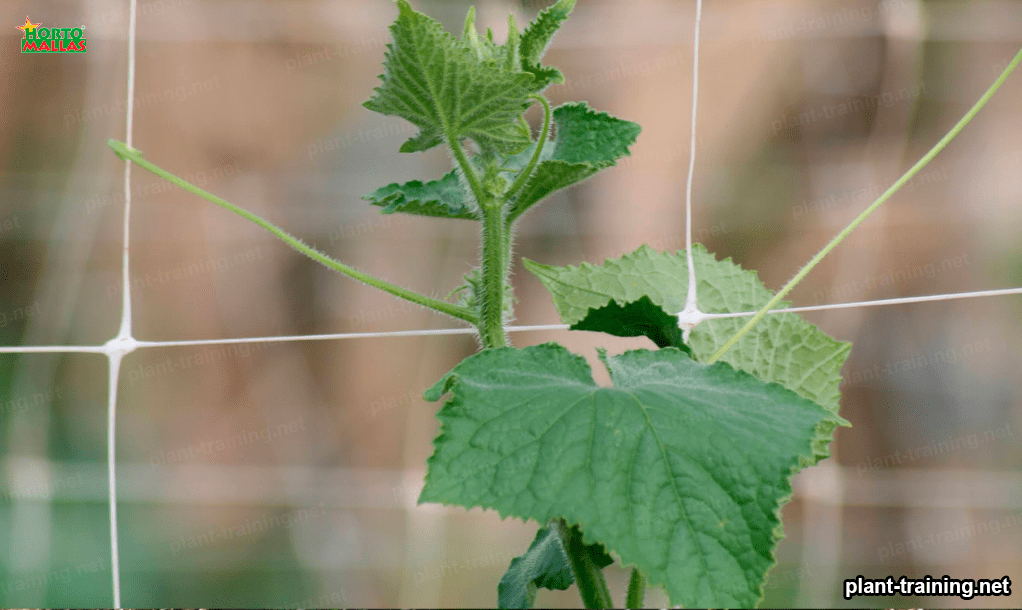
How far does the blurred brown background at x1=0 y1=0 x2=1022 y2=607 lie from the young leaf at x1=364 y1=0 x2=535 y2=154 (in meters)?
1.18

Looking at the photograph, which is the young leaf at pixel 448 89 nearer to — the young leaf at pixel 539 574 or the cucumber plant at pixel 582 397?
the cucumber plant at pixel 582 397

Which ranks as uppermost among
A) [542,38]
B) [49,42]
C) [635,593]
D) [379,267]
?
[49,42]

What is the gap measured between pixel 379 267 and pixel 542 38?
1.34 m

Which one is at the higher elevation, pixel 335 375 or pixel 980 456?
pixel 335 375

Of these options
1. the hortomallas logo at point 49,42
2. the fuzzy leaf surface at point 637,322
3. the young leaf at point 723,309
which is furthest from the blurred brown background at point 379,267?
the fuzzy leaf surface at point 637,322

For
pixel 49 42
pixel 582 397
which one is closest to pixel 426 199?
pixel 582 397

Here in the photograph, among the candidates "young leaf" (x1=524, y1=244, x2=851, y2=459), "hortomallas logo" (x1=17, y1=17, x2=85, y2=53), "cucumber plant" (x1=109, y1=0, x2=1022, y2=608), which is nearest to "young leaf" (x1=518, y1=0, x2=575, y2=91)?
"cucumber plant" (x1=109, y1=0, x2=1022, y2=608)

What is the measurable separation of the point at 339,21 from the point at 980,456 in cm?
172

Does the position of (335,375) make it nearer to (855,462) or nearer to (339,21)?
(339,21)

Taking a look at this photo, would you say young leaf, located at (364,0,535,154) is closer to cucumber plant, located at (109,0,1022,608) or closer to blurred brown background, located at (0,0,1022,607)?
cucumber plant, located at (109,0,1022,608)

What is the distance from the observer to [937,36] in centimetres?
156

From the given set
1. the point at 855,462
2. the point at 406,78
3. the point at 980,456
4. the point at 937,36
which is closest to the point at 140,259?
the point at 406,78

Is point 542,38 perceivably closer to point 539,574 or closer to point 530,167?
point 530,167

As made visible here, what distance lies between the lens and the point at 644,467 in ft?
0.88
